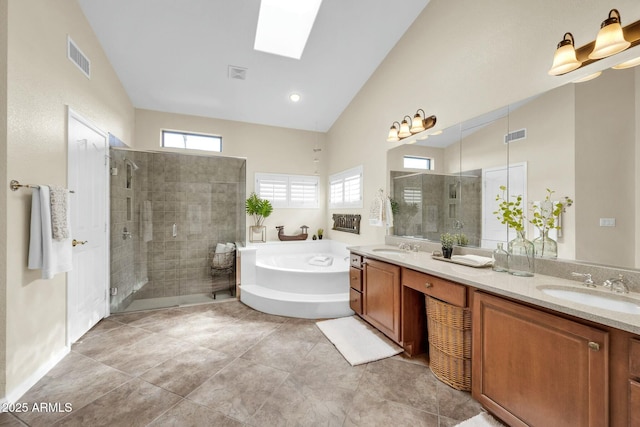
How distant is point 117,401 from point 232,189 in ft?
9.36

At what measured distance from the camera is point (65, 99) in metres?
2.31

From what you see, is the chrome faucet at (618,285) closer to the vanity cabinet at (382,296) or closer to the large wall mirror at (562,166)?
the large wall mirror at (562,166)

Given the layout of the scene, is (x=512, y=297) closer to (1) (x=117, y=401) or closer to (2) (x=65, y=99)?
→ (1) (x=117, y=401)

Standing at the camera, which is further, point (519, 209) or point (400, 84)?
point (400, 84)

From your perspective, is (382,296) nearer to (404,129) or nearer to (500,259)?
(500,259)

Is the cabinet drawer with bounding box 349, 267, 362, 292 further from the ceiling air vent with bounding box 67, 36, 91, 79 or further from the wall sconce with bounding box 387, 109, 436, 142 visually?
the ceiling air vent with bounding box 67, 36, 91, 79

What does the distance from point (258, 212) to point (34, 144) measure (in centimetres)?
291

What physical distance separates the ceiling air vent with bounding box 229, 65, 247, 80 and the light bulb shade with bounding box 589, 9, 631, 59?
345 cm

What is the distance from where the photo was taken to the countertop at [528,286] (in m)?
1.07

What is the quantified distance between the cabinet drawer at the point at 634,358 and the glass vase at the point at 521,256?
0.75 meters

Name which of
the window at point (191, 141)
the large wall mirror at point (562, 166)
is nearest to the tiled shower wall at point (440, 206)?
the large wall mirror at point (562, 166)

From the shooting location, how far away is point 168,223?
3.76 metres

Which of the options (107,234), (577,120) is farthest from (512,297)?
(107,234)

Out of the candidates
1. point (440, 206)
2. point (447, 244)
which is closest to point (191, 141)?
point (440, 206)
